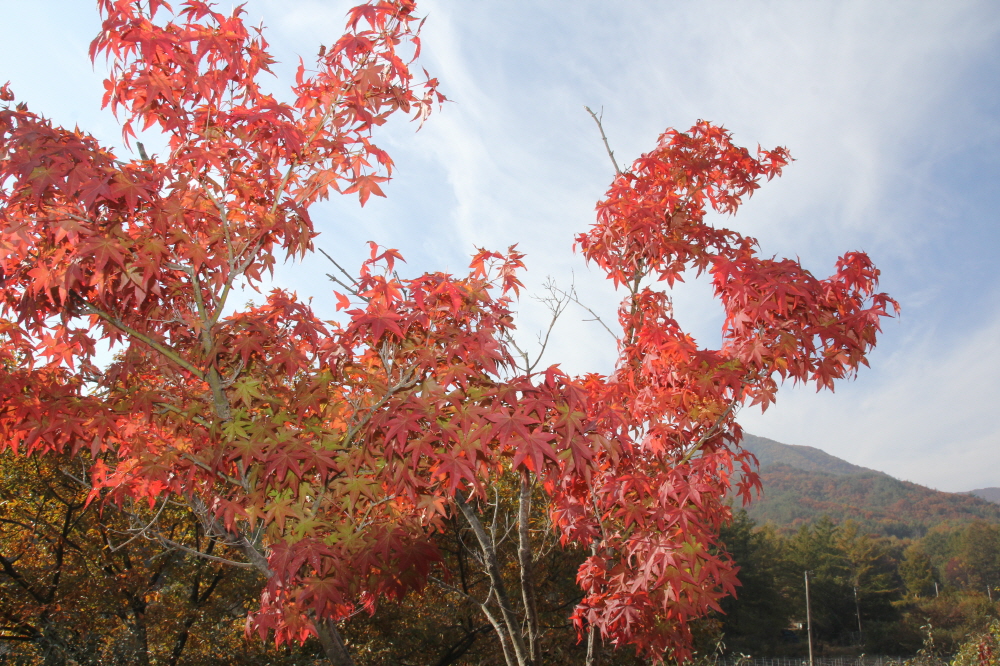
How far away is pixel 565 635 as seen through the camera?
10.8 m

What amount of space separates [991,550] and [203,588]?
82929 mm

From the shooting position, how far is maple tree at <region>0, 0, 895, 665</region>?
8.25ft

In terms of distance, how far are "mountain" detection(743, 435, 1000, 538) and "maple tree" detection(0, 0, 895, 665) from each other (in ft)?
348

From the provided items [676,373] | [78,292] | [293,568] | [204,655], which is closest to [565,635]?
[204,655]

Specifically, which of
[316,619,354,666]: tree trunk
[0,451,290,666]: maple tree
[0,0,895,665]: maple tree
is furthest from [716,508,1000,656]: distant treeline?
[316,619,354,666]: tree trunk

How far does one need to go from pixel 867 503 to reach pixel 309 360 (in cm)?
15160

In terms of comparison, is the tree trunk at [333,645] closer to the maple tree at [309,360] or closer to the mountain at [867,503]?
the maple tree at [309,360]

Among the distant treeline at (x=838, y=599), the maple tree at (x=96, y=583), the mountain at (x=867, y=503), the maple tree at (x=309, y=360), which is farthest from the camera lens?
the mountain at (x=867, y=503)

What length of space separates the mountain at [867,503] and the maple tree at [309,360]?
348ft

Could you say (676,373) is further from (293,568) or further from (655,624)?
(293,568)

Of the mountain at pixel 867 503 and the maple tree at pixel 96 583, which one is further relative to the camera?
the mountain at pixel 867 503

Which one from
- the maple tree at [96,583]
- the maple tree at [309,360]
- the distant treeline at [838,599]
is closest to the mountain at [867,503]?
the distant treeline at [838,599]

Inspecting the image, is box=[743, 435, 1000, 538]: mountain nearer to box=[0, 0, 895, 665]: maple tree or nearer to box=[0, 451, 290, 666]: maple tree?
box=[0, 451, 290, 666]: maple tree

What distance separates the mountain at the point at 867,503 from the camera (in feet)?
345
